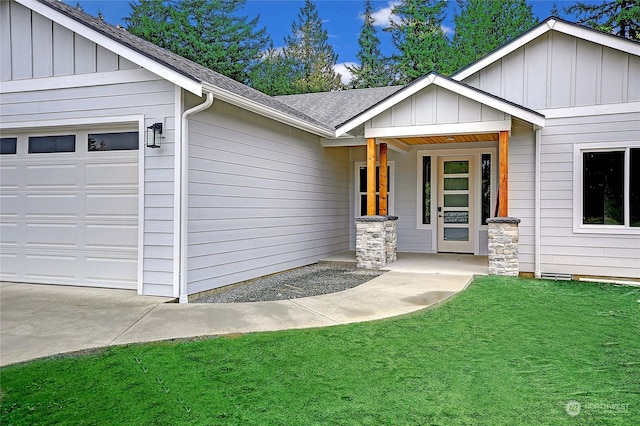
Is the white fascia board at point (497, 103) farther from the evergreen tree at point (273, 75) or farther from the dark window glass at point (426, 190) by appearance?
the evergreen tree at point (273, 75)

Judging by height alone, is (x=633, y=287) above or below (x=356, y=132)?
below

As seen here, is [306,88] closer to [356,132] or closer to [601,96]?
[356,132]

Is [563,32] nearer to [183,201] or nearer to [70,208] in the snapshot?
[183,201]

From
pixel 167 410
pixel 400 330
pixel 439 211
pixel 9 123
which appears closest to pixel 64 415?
pixel 167 410

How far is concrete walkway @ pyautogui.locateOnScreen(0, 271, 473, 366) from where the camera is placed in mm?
4320

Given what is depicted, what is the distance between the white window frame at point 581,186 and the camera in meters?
7.52

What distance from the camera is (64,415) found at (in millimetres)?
2842

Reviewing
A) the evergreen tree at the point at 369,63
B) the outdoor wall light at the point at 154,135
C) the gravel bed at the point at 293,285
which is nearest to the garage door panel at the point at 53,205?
the outdoor wall light at the point at 154,135

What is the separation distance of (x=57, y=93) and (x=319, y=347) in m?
5.33

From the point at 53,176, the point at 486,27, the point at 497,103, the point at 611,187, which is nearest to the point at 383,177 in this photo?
the point at 497,103

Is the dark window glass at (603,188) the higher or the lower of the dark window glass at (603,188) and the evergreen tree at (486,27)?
the lower

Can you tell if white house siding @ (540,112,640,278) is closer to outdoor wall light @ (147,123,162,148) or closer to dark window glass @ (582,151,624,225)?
dark window glass @ (582,151,624,225)

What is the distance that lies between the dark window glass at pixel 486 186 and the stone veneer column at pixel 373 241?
9.99ft

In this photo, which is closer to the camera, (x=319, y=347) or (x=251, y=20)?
(x=319, y=347)
